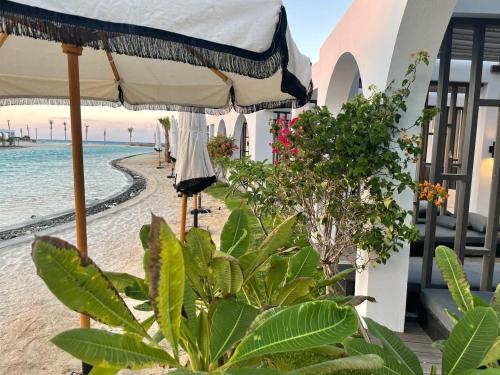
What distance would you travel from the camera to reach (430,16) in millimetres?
2525

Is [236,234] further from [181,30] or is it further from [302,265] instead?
[181,30]

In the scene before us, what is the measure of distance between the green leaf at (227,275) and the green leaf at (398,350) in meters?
0.40

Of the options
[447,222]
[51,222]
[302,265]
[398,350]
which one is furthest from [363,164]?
[51,222]

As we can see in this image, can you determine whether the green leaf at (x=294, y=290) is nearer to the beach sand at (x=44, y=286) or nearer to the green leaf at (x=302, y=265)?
the green leaf at (x=302, y=265)

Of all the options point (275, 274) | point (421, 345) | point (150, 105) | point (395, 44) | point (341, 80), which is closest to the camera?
point (275, 274)

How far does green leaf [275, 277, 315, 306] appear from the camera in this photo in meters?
1.15

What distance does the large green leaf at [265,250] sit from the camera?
1.20 meters

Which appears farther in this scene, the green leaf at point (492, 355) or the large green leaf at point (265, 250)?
the large green leaf at point (265, 250)

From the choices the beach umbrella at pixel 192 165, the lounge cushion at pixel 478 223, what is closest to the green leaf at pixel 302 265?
the beach umbrella at pixel 192 165

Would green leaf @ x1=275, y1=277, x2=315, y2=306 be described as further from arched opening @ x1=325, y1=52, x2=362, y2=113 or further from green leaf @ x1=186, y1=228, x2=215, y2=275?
arched opening @ x1=325, y1=52, x2=362, y2=113

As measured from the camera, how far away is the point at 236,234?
1382 mm

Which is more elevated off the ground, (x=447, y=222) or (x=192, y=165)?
(x=192, y=165)

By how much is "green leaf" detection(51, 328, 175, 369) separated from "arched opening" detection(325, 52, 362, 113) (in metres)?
4.01

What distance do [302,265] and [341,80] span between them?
12.6ft
